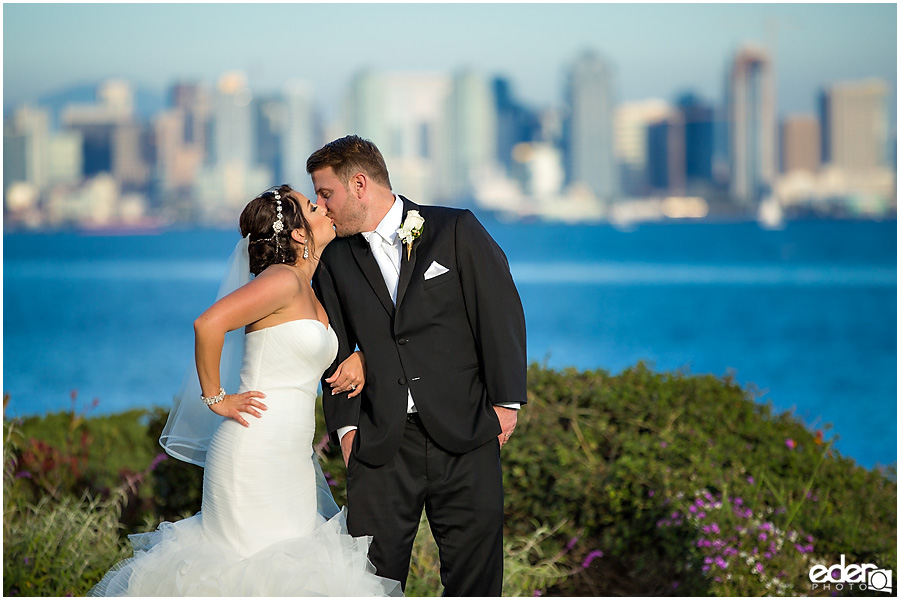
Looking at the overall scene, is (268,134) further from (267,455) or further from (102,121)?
(267,455)

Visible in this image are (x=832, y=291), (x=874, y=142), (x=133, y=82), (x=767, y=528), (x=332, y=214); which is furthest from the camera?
(x=133, y=82)

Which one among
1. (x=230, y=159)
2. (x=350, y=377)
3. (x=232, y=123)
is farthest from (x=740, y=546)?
(x=232, y=123)

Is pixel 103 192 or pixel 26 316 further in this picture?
pixel 103 192

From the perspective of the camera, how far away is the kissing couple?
3.69 metres

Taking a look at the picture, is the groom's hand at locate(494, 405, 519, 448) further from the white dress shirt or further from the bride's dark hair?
the bride's dark hair

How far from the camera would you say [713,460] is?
17.2ft

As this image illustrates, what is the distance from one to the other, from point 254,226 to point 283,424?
834mm

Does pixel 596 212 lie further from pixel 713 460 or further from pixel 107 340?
pixel 713 460

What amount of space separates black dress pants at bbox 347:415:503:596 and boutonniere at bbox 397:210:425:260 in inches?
29.5

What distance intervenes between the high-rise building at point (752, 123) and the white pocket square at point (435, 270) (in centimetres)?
10128

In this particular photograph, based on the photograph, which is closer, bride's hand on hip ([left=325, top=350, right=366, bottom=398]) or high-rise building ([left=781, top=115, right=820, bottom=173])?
bride's hand on hip ([left=325, top=350, right=366, bottom=398])

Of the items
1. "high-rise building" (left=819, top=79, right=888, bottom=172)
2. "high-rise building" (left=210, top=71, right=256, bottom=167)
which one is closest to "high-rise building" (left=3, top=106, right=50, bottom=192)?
"high-rise building" (left=210, top=71, right=256, bottom=167)

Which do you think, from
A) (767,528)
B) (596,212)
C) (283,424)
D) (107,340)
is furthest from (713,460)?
(596,212)

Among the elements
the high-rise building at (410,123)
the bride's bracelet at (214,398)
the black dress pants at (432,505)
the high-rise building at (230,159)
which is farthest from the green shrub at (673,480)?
the high-rise building at (410,123)
